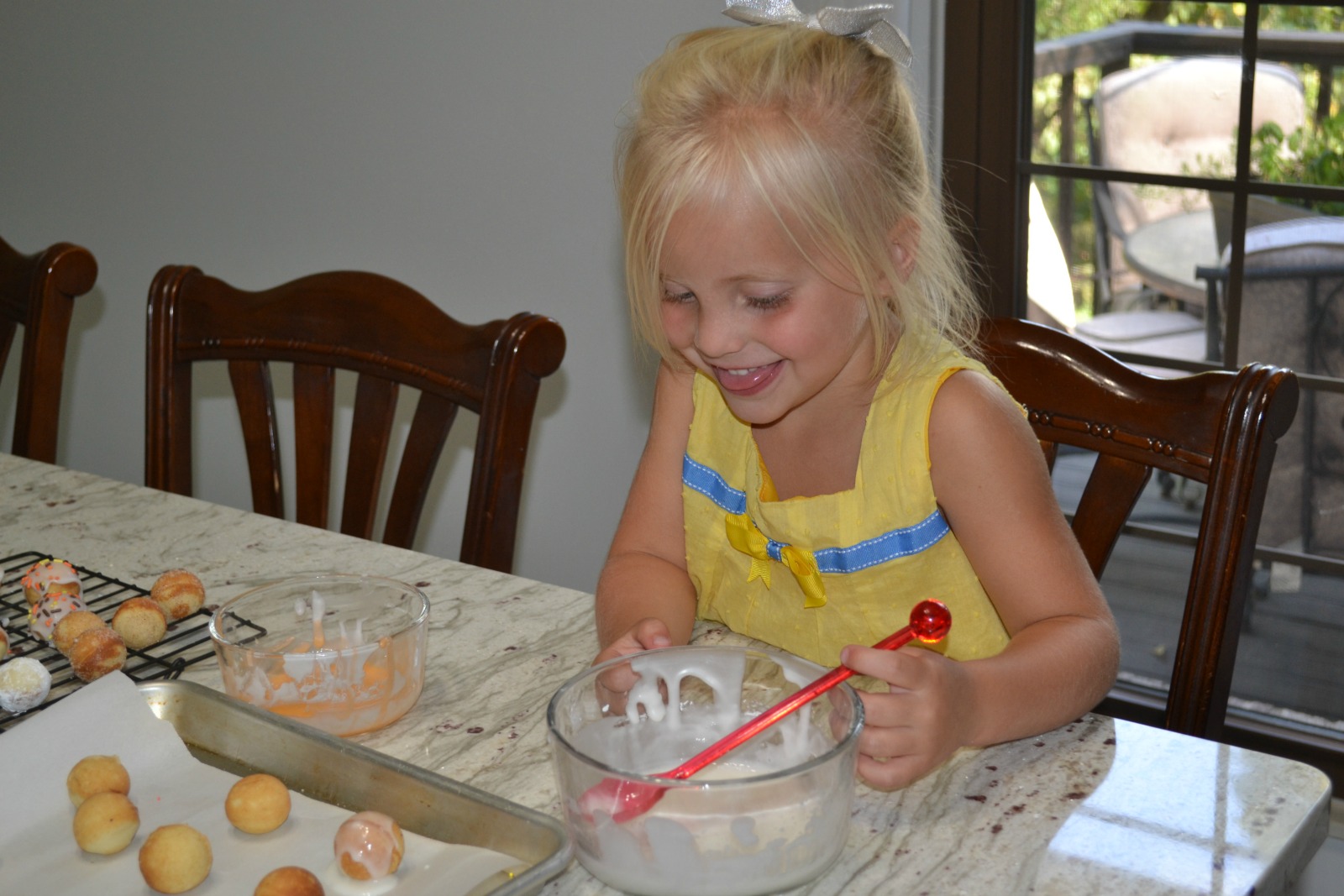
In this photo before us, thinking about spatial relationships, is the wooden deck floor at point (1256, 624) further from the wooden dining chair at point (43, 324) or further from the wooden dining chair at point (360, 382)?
the wooden dining chair at point (43, 324)

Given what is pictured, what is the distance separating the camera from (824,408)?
121cm

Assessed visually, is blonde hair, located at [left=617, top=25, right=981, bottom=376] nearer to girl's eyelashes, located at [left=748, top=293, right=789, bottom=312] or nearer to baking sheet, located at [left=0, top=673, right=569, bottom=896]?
girl's eyelashes, located at [left=748, top=293, right=789, bottom=312]

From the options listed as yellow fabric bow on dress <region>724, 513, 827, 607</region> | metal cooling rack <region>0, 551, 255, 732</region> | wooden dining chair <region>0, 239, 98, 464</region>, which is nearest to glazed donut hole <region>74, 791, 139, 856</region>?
A: metal cooling rack <region>0, 551, 255, 732</region>

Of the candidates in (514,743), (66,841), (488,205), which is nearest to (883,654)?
(514,743)

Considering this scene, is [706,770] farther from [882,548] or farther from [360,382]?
[360,382]

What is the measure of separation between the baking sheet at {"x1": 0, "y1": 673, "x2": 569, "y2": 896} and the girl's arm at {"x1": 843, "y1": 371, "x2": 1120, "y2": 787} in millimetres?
225

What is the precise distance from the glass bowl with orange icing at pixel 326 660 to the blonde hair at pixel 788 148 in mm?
337

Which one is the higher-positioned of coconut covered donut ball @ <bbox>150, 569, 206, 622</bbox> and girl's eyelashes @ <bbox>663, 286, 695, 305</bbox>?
girl's eyelashes @ <bbox>663, 286, 695, 305</bbox>

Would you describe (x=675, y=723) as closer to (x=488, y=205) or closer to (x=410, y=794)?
(x=410, y=794)

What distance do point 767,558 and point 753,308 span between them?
280mm

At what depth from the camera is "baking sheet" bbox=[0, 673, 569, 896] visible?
696 mm

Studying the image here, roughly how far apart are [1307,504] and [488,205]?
1369mm

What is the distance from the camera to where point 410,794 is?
736 millimetres

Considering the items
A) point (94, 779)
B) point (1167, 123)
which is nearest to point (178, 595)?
point (94, 779)
